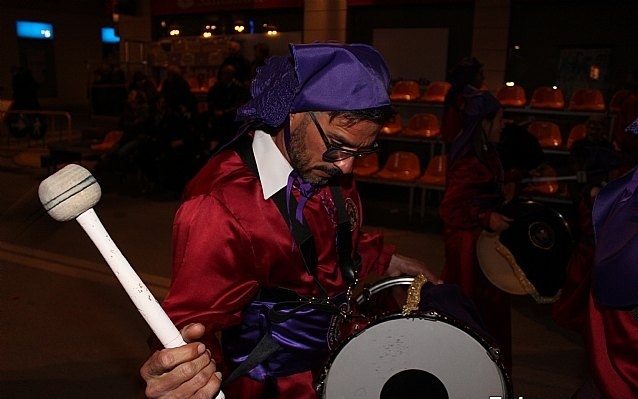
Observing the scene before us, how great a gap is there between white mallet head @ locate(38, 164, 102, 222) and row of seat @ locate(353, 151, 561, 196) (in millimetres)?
6431

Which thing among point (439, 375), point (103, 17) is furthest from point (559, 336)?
point (103, 17)

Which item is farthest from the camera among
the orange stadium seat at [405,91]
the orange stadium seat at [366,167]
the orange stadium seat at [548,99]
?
the orange stadium seat at [405,91]

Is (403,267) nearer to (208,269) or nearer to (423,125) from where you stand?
(208,269)

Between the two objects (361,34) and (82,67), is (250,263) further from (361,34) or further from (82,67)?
(82,67)

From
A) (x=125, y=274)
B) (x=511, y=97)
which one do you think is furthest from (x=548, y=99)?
(x=125, y=274)

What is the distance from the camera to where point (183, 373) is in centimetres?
108

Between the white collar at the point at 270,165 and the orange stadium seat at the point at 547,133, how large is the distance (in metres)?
6.79

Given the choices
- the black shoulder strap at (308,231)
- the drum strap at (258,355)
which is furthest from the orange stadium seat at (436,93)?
the drum strap at (258,355)

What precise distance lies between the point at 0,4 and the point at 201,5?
543 inches

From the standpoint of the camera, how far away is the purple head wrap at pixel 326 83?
148cm

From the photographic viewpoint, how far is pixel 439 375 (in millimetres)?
1412

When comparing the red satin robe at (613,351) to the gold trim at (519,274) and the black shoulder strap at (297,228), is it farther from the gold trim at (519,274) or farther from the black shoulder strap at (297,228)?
the gold trim at (519,274)

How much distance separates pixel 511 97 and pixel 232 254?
25.0 feet

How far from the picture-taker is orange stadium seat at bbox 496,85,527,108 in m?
8.13
